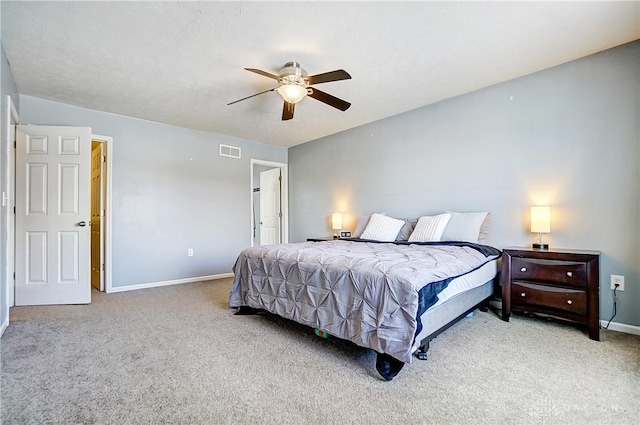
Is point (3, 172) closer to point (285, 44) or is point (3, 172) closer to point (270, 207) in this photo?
point (285, 44)

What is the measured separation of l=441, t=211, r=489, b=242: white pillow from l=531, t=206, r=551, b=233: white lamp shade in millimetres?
485

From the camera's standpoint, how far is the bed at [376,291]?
1.75m

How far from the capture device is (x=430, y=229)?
Result: 3.34 metres

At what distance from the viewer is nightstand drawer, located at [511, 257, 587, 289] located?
2.42m

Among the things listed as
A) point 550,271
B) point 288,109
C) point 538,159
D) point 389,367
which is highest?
point 288,109

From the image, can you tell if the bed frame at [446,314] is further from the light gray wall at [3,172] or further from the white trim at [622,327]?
the light gray wall at [3,172]

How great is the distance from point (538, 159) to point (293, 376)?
9.77ft

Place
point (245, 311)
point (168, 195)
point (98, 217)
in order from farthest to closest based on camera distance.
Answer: point (168, 195), point (98, 217), point (245, 311)

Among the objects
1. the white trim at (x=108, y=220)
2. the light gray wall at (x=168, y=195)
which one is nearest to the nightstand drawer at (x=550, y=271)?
the light gray wall at (x=168, y=195)

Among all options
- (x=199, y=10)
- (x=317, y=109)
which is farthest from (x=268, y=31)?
(x=317, y=109)

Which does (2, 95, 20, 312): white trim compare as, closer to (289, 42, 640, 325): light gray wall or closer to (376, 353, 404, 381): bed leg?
(376, 353, 404, 381): bed leg

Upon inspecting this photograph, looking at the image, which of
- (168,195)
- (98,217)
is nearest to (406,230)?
(168,195)

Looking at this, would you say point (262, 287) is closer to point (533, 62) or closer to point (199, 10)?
point (199, 10)

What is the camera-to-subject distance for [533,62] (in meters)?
2.78
